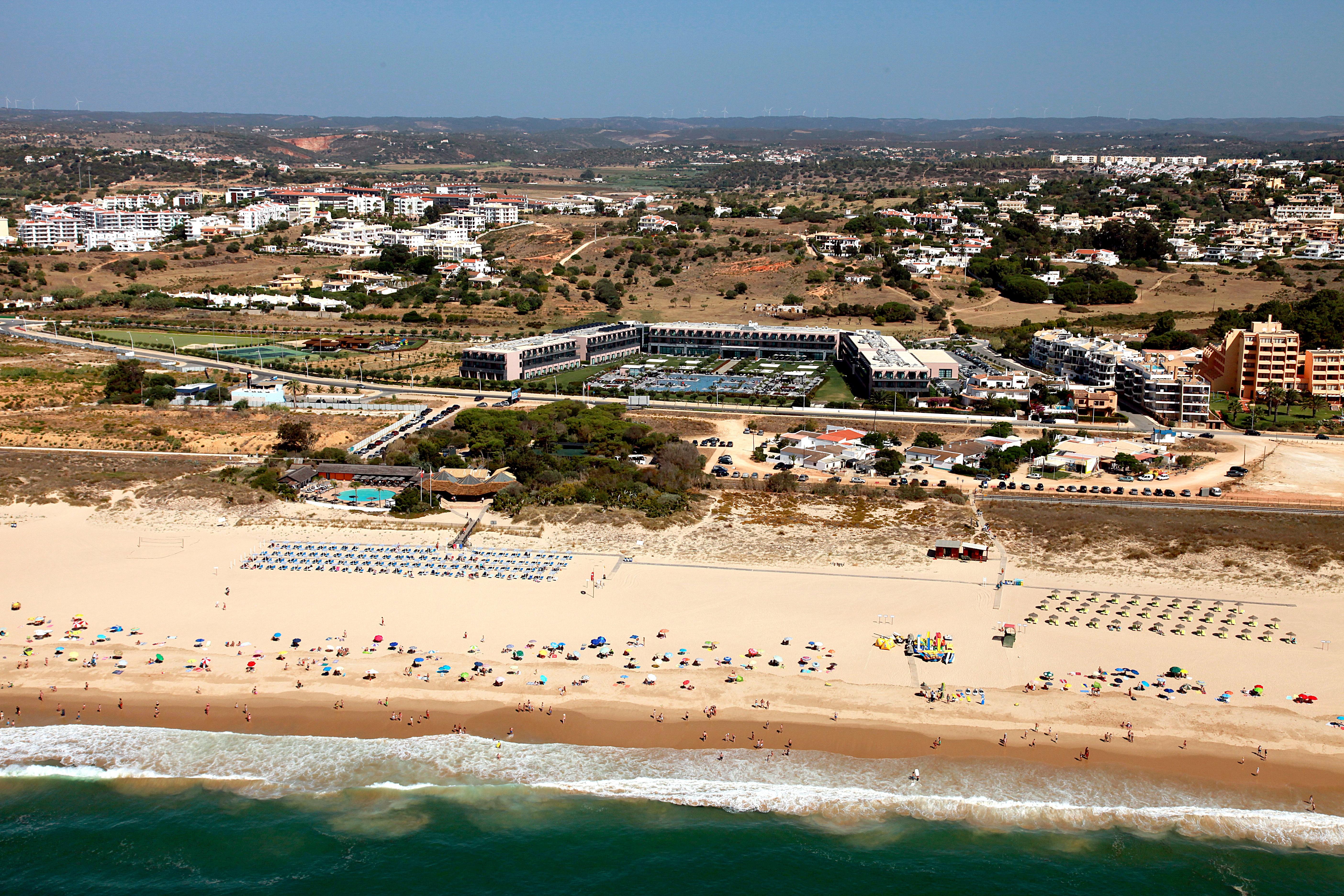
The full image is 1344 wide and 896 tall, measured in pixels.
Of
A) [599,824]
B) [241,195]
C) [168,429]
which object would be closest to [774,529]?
[599,824]

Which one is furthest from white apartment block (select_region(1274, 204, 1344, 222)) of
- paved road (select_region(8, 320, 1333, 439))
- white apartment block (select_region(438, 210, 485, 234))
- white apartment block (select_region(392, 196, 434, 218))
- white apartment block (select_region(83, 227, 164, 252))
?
white apartment block (select_region(83, 227, 164, 252))

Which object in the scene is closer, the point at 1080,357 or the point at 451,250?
the point at 1080,357

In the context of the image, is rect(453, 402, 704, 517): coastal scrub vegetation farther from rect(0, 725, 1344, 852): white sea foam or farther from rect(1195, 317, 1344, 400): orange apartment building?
rect(1195, 317, 1344, 400): orange apartment building

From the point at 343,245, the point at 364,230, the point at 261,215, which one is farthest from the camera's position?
the point at 261,215

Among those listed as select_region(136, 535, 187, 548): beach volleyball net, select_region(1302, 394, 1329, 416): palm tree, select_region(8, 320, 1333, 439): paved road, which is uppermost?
select_region(1302, 394, 1329, 416): palm tree

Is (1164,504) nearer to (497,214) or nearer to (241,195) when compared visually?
(497,214)
